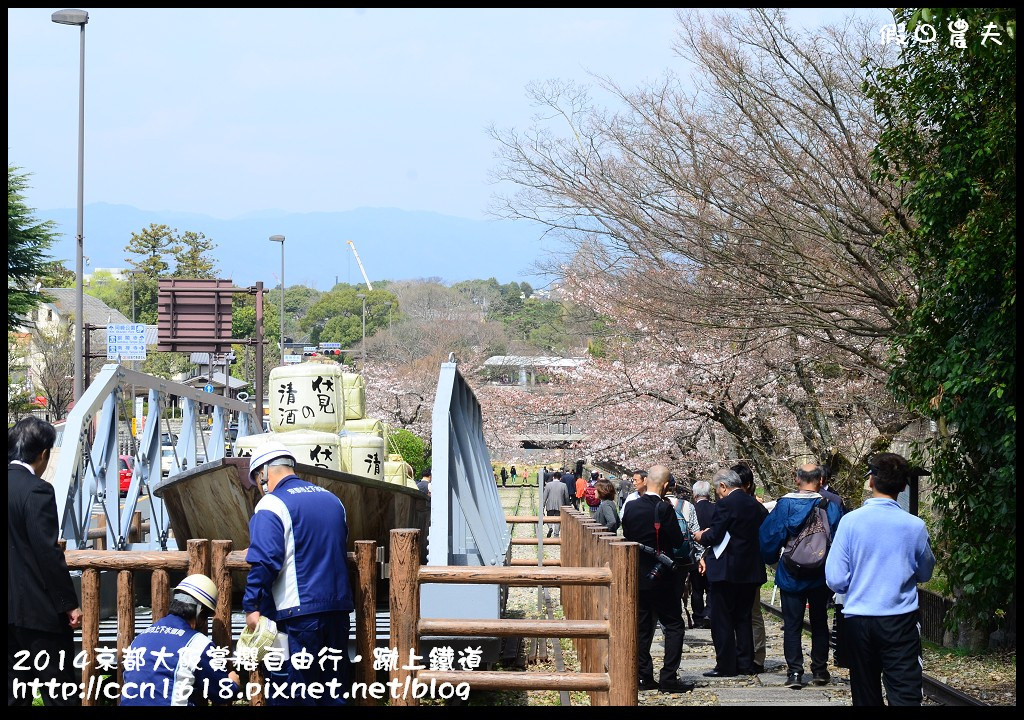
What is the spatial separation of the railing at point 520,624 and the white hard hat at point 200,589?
41.6 inches

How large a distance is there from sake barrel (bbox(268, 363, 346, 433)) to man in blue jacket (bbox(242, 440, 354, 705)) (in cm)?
448

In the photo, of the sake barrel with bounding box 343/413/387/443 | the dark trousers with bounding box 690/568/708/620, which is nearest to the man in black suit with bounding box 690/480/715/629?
the dark trousers with bounding box 690/568/708/620

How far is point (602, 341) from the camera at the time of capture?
27.1m

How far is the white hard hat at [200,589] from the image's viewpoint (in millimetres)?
5719

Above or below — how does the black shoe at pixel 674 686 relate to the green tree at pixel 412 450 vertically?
below

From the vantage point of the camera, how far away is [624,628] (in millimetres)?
6398

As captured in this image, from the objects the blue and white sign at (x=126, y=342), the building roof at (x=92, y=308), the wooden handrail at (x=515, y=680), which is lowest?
the wooden handrail at (x=515, y=680)

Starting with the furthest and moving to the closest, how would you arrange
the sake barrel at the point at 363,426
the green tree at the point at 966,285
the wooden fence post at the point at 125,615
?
the sake barrel at the point at 363,426
the green tree at the point at 966,285
the wooden fence post at the point at 125,615

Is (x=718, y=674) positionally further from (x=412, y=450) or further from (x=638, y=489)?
(x=412, y=450)

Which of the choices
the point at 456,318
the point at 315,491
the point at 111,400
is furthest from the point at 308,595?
the point at 456,318

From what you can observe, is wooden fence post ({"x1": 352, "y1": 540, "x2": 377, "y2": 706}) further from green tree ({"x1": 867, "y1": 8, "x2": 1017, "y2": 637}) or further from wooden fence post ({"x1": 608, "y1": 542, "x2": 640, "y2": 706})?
green tree ({"x1": 867, "y1": 8, "x2": 1017, "y2": 637})

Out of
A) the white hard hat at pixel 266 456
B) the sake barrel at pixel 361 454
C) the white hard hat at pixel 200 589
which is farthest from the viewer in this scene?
the sake barrel at pixel 361 454

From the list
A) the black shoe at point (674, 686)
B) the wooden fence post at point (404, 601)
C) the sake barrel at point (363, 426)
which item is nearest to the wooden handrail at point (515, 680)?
the wooden fence post at point (404, 601)

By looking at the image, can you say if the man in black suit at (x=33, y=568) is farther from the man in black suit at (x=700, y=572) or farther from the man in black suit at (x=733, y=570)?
the man in black suit at (x=700, y=572)
